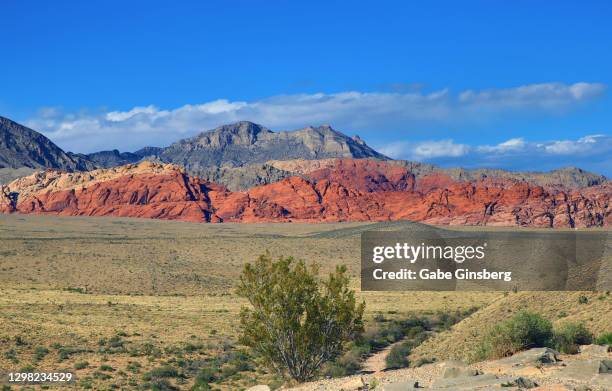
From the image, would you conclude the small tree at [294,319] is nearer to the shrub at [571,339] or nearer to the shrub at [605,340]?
the shrub at [571,339]

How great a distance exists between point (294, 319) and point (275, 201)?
520 ft

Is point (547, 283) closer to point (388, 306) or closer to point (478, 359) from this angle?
point (388, 306)

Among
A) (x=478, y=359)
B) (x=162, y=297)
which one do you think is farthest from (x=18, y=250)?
(x=478, y=359)

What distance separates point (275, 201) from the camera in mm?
180125

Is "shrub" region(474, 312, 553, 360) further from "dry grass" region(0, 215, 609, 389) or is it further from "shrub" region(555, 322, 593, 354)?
"dry grass" region(0, 215, 609, 389)

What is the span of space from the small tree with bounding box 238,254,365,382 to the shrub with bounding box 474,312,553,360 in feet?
13.7

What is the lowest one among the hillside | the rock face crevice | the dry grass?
the dry grass

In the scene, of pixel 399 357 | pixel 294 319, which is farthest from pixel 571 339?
pixel 399 357

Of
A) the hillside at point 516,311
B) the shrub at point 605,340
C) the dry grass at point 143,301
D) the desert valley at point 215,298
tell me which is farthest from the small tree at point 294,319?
the shrub at point 605,340

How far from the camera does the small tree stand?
2186cm

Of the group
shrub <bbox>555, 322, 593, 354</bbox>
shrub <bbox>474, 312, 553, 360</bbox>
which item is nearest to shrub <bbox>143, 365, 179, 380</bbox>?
shrub <bbox>474, 312, 553, 360</bbox>

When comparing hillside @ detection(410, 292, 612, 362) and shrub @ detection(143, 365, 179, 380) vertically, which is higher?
hillside @ detection(410, 292, 612, 362)

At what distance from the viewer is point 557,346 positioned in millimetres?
20953

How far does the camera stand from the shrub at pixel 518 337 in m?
20.8
